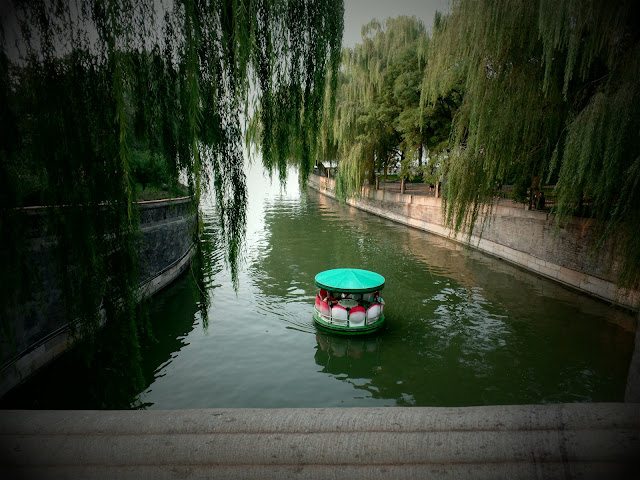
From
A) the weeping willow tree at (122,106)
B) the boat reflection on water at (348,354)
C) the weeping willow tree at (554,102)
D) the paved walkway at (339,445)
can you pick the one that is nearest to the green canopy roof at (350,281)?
the boat reflection on water at (348,354)

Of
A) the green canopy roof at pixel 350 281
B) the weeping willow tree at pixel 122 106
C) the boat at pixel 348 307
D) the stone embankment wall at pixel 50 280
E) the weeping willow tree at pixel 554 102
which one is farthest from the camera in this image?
the boat at pixel 348 307

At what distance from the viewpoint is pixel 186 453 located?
210cm

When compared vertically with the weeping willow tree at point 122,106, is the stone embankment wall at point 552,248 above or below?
below

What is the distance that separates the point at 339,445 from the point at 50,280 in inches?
285

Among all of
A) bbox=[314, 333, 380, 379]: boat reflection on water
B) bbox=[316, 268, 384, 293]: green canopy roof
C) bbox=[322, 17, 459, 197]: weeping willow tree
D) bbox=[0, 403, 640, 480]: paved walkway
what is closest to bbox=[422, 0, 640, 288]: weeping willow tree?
bbox=[316, 268, 384, 293]: green canopy roof

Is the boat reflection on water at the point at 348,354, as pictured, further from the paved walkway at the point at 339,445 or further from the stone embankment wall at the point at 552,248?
the paved walkway at the point at 339,445

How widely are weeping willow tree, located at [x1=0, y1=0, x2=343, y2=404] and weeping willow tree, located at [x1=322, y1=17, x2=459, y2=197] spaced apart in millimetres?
17744

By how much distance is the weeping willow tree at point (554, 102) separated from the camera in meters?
6.95

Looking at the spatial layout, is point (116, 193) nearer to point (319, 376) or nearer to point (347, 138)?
point (319, 376)

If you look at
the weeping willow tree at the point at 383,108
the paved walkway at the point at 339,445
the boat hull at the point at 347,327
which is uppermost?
the weeping willow tree at the point at 383,108

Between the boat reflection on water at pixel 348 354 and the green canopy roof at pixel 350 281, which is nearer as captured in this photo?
the boat reflection on water at pixel 348 354

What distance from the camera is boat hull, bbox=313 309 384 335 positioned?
8.89 m

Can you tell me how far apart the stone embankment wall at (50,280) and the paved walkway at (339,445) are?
0.73 m

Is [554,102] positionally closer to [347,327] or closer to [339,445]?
[347,327]
